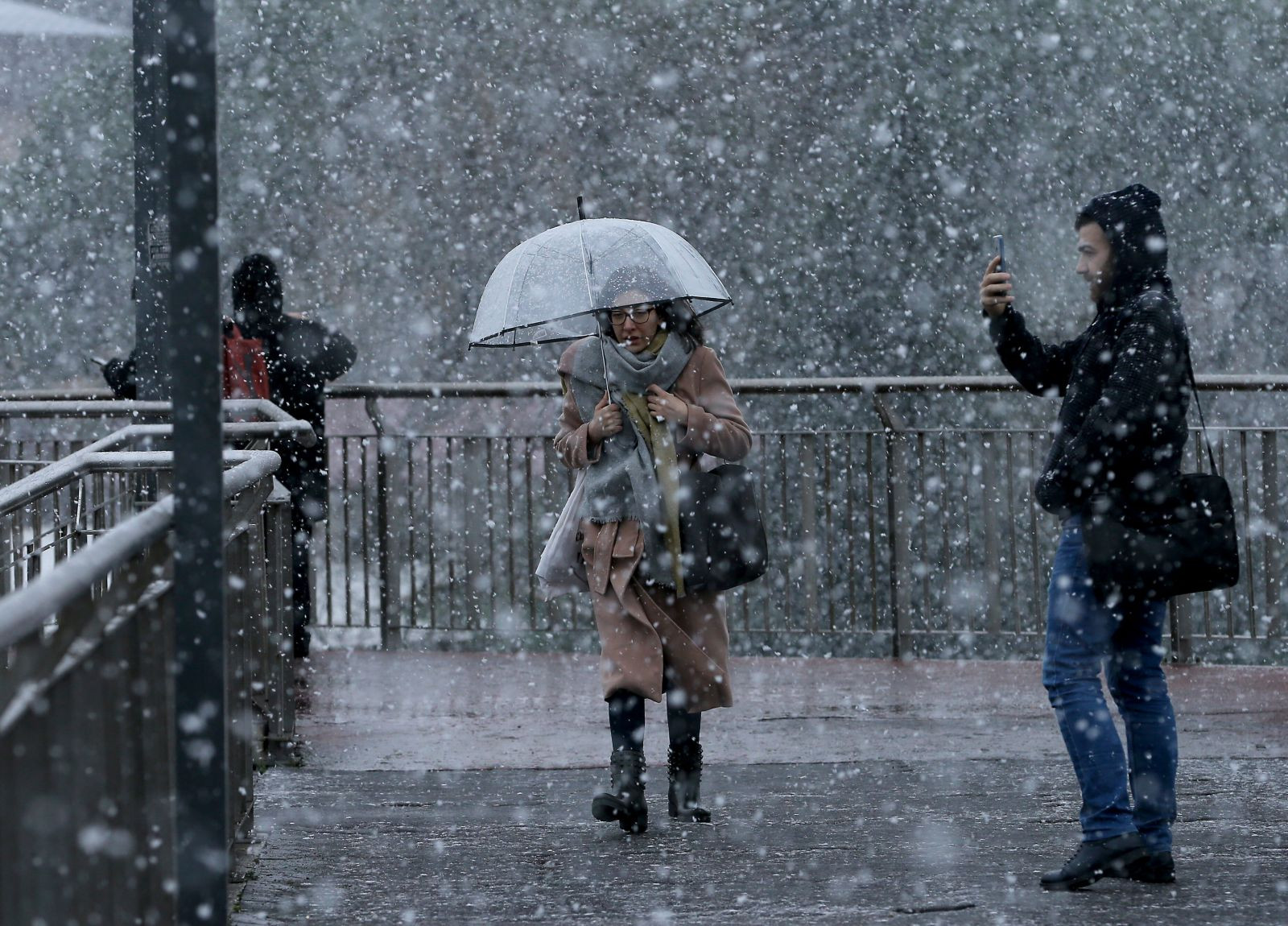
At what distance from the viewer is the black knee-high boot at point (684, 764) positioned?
15.5 ft

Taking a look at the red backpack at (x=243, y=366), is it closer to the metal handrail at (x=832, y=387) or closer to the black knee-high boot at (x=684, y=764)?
the metal handrail at (x=832, y=387)

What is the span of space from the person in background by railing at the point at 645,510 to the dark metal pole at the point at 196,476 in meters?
2.40

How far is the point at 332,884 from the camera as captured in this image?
13.6ft

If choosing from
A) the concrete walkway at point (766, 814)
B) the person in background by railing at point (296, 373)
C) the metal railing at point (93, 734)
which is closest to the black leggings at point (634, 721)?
the concrete walkway at point (766, 814)

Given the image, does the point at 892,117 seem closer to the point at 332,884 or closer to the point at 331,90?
the point at 331,90

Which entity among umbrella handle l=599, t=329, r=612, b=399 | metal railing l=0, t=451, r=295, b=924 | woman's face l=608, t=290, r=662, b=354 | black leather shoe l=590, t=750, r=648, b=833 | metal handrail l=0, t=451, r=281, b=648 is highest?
woman's face l=608, t=290, r=662, b=354

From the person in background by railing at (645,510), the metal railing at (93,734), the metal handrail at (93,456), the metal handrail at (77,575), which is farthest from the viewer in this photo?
the person in background by railing at (645,510)

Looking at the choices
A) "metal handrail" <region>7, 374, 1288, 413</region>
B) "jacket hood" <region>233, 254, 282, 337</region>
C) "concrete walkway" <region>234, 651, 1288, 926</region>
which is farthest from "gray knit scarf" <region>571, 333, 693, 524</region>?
"jacket hood" <region>233, 254, 282, 337</region>

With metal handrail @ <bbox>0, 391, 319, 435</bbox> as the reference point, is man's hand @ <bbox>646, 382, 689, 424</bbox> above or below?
below

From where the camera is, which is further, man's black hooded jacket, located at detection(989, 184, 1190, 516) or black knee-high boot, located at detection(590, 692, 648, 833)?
black knee-high boot, located at detection(590, 692, 648, 833)

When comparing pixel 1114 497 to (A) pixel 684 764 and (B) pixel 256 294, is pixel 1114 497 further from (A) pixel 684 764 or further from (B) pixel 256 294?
(B) pixel 256 294

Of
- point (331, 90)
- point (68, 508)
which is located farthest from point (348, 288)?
point (68, 508)

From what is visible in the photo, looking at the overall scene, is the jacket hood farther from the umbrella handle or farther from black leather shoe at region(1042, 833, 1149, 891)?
black leather shoe at region(1042, 833, 1149, 891)

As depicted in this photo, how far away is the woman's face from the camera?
15.4ft
